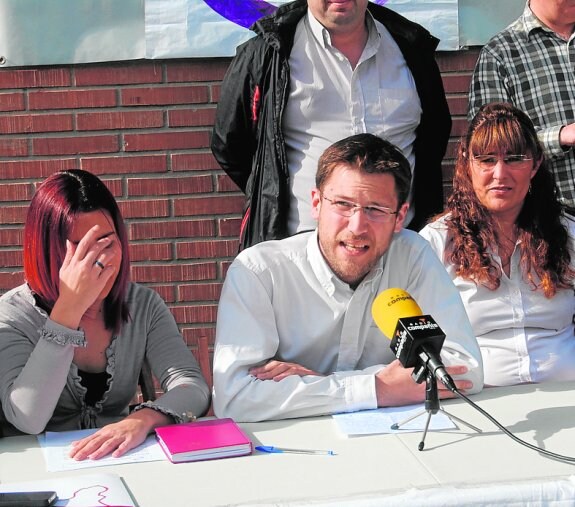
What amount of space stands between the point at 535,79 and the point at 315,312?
4.88ft

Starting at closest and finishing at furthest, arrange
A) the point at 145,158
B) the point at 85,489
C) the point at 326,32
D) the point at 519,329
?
the point at 85,489 → the point at 519,329 → the point at 326,32 → the point at 145,158

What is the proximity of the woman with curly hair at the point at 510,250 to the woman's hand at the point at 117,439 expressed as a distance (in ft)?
4.10

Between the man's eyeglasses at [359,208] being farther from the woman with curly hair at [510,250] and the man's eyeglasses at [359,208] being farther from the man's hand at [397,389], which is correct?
the woman with curly hair at [510,250]

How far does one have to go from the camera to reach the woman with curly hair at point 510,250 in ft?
9.62

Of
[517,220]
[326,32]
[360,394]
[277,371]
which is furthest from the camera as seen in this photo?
[326,32]

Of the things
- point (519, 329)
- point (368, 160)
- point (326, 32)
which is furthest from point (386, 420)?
point (326, 32)

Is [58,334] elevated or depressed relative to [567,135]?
depressed

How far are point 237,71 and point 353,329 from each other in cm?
125

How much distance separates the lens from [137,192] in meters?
3.90

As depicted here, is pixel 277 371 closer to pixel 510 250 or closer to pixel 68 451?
pixel 68 451

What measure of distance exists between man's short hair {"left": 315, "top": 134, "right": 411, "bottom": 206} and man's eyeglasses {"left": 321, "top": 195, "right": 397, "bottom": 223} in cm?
8

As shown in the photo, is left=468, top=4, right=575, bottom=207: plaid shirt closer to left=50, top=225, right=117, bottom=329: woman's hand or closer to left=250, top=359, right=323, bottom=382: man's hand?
left=250, top=359, right=323, bottom=382: man's hand

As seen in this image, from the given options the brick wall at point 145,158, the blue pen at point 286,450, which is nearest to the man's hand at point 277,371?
the blue pen at point 286,450

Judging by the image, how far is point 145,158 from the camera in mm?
3889
